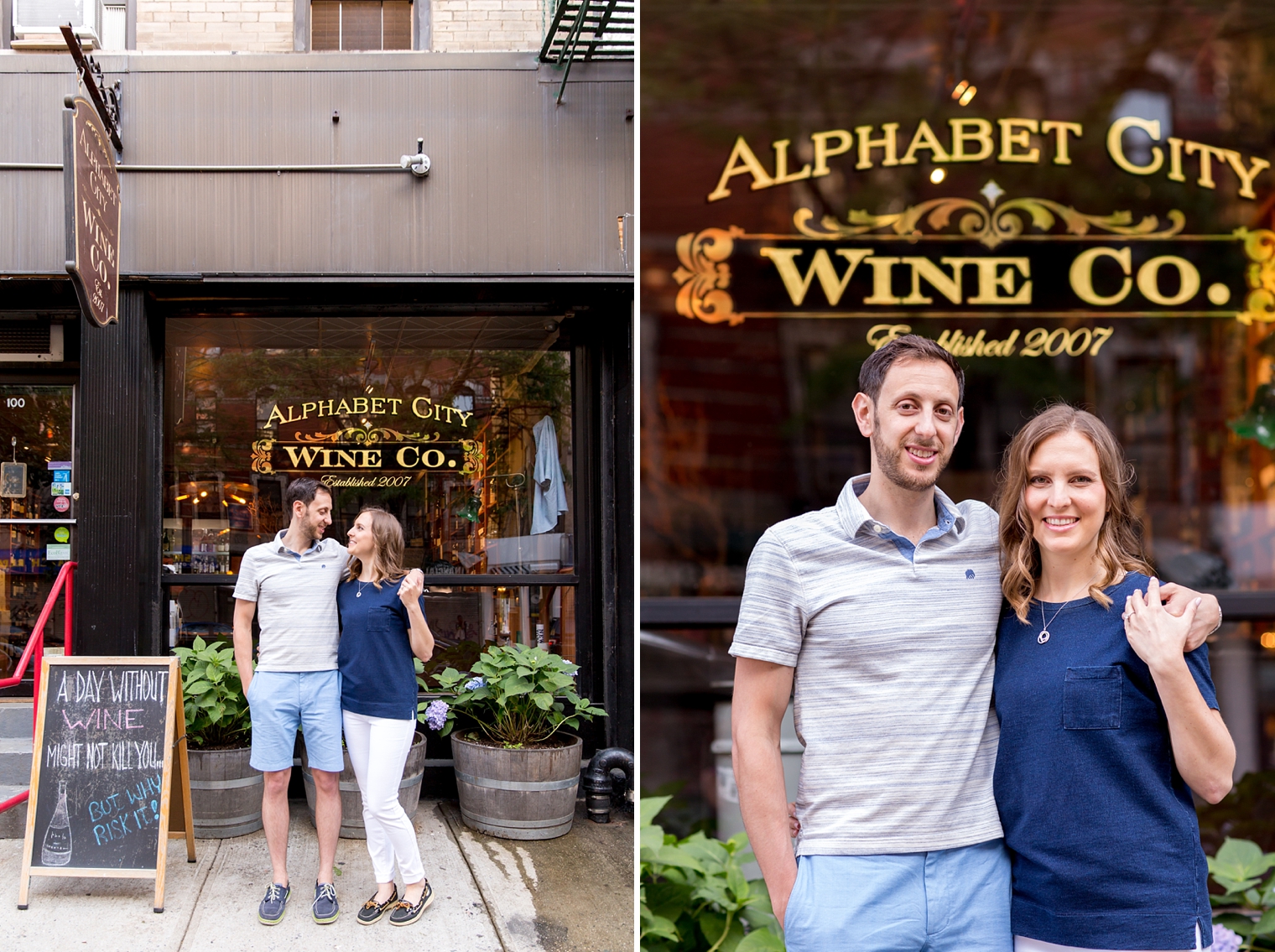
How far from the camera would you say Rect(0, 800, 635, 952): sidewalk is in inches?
169

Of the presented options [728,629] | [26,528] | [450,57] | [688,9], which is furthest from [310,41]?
[728,629]

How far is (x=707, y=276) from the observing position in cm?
326

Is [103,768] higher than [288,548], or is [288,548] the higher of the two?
[288,548]

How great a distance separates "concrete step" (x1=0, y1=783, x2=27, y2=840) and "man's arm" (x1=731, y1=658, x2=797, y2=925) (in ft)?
15.8

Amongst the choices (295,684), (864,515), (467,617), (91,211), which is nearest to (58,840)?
(295,684)

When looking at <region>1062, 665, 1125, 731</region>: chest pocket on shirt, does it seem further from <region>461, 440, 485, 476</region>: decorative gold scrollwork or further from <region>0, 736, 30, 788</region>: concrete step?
<region>0, 736, 30, 788</region>: concrete step

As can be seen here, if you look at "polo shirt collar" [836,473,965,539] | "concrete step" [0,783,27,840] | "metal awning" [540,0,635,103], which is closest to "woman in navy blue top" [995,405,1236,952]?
"polo shirt collar" [836,473,965,539]

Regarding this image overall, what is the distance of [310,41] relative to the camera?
→ 20.5 ft

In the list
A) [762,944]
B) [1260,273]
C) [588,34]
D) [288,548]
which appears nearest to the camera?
[762,944]

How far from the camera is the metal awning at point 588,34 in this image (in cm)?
545

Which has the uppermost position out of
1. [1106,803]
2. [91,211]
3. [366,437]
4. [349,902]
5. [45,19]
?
[45,19]

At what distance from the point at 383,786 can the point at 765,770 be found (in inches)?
99.6

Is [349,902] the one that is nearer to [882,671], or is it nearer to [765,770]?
[765,770]

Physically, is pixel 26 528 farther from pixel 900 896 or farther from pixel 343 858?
pixel 900 896
